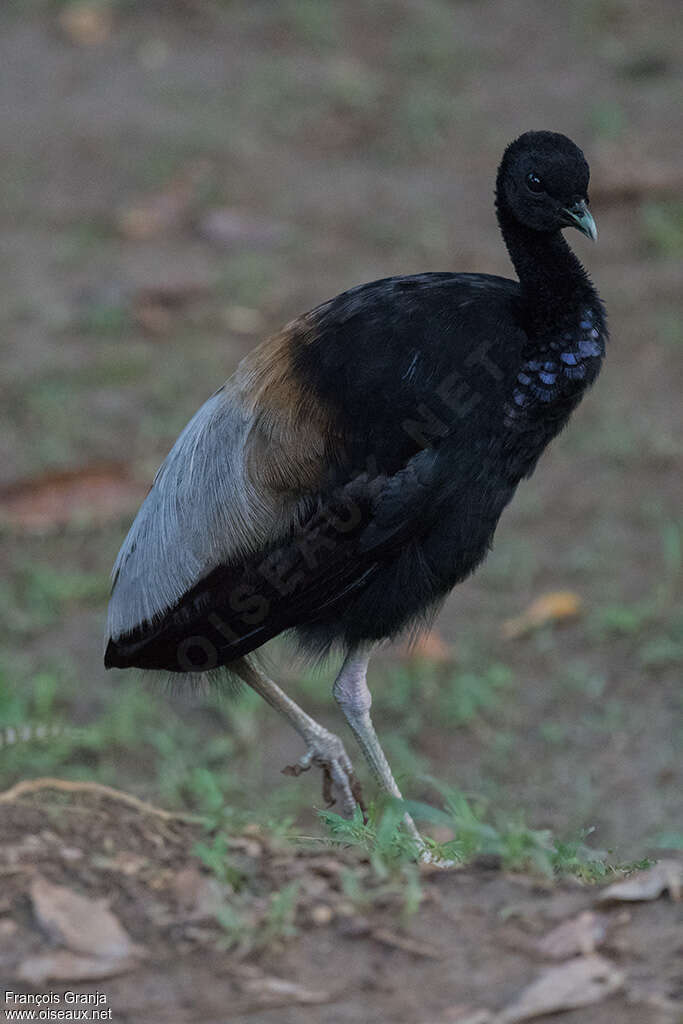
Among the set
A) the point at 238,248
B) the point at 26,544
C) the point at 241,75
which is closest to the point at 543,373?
the point at 26,544

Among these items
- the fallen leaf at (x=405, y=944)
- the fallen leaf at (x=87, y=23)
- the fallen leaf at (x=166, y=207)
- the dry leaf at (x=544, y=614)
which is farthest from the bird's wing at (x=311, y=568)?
the fallen leaf at (x=87, y=23)

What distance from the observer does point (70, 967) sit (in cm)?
228

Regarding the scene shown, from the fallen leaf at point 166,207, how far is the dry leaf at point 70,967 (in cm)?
632

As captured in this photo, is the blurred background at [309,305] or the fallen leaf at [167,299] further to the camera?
the fallen leaf at [167,299]

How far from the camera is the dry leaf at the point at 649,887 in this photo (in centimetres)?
237

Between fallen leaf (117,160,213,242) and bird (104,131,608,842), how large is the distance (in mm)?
4916

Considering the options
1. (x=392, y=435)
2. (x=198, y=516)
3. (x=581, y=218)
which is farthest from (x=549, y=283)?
(x=198, y=516)

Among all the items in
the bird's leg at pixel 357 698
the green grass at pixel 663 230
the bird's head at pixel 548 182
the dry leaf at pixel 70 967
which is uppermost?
the green grass at pixel 663 230

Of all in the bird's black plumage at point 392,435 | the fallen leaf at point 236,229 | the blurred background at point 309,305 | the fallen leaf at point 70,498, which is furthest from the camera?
the fallen leaf at point 236,229

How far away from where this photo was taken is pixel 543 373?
10.8 feet

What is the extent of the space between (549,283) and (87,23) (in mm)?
8246

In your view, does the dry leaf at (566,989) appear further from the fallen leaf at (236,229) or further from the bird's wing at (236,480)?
the fallen leaf at (236,229)

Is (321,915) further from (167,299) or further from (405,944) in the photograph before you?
(167,299)

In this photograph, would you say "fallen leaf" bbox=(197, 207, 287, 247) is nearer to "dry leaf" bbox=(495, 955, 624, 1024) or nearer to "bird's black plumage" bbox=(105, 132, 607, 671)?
"bird's black plumage" bbox=(105, 132, 607, 671)
